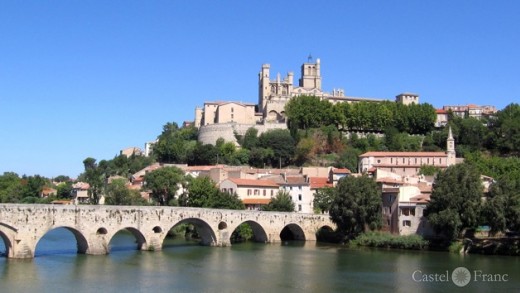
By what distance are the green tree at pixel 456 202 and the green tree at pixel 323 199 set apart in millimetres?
16522

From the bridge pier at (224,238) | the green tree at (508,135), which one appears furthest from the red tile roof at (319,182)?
the green tree at (508,135)

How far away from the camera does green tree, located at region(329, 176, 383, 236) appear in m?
59.1

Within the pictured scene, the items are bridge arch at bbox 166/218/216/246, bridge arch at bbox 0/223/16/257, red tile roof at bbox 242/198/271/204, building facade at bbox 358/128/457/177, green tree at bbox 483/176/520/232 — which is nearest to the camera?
bridge arch at bbox 0/223/16/257

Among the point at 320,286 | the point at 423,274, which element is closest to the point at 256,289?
the point at 320,286

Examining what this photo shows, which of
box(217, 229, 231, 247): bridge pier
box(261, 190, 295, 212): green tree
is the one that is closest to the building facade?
box(261, 190, 295, 212): green tree

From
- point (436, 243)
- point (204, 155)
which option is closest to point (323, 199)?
point (436, 243)

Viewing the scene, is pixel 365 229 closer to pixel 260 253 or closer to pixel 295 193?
pixel 260 253

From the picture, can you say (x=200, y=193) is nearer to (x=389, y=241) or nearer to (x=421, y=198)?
(x=389, y=241)

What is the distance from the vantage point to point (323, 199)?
7181 centimetres

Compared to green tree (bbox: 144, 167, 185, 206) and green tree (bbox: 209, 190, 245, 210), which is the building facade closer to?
green tree (bbox: 209, 190, 245, 210)

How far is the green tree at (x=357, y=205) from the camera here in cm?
5906

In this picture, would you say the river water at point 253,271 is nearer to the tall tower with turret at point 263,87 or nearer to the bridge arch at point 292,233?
the bridge arch at point 292,233

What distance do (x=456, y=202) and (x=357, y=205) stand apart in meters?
9.17

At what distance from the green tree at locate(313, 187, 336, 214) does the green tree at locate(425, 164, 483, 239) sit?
1652 centimetres
